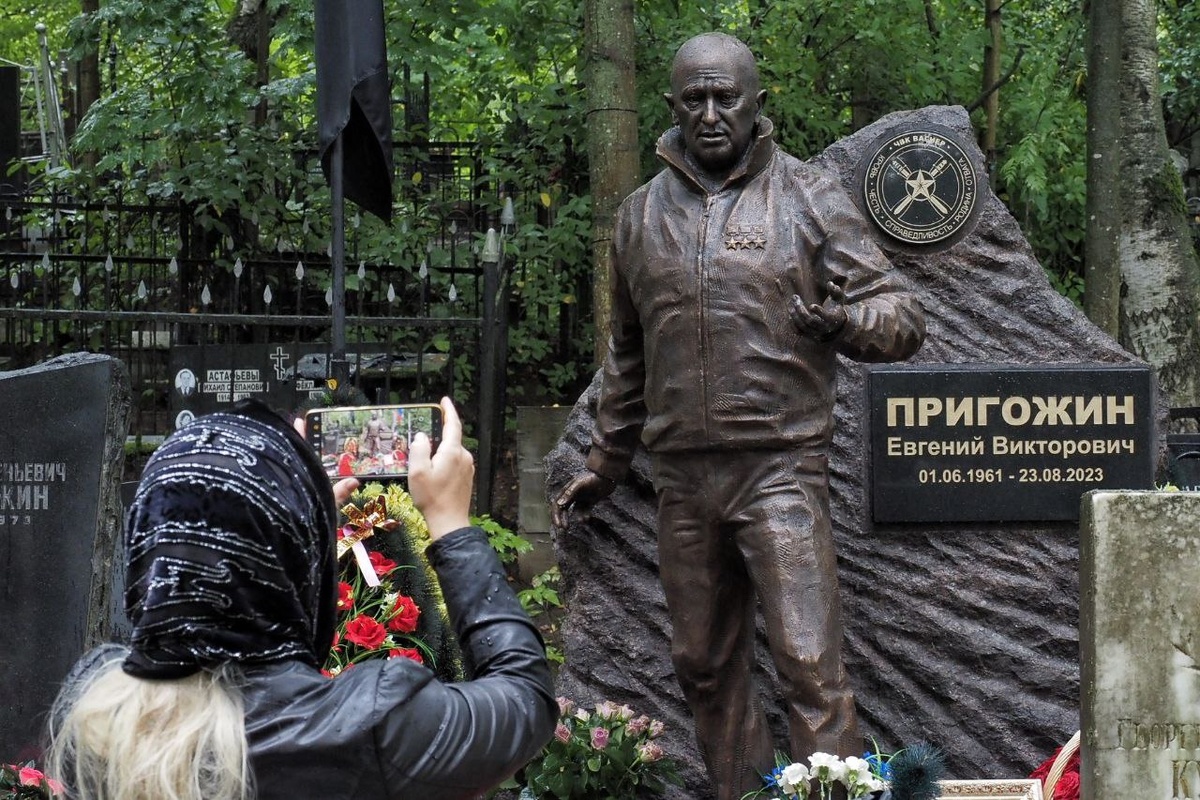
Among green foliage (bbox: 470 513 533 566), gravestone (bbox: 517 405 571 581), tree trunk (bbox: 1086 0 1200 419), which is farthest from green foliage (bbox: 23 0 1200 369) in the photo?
green foliage (bbox: 470 513 533 566)

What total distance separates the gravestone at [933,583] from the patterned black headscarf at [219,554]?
3389 mm

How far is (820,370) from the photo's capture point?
437 cm

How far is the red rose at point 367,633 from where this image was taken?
4121 mm

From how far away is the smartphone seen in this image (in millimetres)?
2936

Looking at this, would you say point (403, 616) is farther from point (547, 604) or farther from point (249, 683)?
point (547, 604)

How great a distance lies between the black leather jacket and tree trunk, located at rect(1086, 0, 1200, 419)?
6241mm

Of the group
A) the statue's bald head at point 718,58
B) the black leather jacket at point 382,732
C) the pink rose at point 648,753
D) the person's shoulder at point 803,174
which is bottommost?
the pink rose at point 648,753

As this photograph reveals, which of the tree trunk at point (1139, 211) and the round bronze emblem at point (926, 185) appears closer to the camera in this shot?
the round bronze emblem at point (926, 185)

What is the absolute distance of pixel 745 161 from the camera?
14.4 feet

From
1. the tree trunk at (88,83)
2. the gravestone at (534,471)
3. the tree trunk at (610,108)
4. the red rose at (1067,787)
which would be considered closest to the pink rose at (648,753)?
the red rose at (1067,787)

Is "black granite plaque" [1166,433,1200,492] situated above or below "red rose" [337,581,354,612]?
above

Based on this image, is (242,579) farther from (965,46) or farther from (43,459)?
(965,46)

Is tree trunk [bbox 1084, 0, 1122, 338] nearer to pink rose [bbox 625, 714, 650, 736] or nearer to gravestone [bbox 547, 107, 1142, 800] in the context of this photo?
gravestone [bbox 547, 107, 1142, 800]

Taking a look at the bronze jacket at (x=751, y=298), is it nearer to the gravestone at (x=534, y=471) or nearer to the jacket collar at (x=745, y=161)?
the jacket collar at (x=745, y=161)
